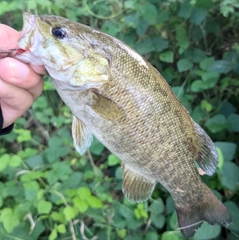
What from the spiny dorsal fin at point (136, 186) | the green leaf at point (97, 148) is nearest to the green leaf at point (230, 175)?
the spiny dorsal fin at point (136, 186)

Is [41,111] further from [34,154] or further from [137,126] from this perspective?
[137,126]

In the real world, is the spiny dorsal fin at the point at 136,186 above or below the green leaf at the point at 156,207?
above

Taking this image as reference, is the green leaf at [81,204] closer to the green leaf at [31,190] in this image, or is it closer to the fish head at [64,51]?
the green leaf at [31,190]

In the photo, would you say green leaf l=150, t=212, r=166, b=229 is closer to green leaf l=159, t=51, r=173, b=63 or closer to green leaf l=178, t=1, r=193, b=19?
green leaf l=159, t=51, r=173, b=63

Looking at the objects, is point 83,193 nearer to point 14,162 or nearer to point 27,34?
point 14,162

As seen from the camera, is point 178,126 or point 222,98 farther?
point 222,98

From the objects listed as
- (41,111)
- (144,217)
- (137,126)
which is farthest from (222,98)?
(137,126)
